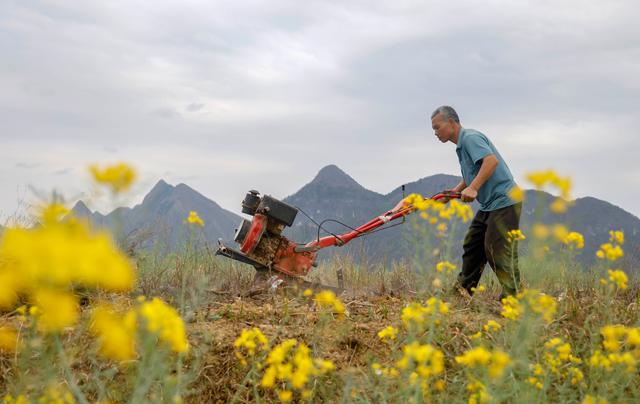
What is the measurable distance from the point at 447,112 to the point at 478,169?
0.65 m

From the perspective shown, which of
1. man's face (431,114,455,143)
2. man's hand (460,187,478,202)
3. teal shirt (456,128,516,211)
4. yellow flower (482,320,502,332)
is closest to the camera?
yellow flower (482,320,502,332)

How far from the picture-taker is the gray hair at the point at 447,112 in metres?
6.25

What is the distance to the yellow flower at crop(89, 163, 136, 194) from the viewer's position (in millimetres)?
1835

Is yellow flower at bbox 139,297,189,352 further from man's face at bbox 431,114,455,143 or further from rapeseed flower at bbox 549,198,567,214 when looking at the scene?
man's face at bbox 431,114,455,143

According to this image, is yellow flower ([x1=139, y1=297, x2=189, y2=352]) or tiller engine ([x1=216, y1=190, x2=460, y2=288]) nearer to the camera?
yellow flower ([x1=139, y1=297, x2=189, y2=352])

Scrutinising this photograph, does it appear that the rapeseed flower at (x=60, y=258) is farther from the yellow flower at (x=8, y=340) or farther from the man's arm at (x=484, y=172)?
the man's arm at (x=484, y=172)

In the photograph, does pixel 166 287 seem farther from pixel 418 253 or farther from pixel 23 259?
pixel 23 259

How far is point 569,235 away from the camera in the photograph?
131 inches

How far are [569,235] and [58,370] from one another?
2828 millimetres

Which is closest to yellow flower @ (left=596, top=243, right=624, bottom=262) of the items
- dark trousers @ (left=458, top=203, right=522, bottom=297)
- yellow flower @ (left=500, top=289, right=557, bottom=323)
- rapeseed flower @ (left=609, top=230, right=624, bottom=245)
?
rapeseed flower @ (left=609, top=230, right=624, bottom=245)

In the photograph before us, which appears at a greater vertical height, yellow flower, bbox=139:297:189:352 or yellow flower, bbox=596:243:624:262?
yellow flower, bbox=596:243:624:262

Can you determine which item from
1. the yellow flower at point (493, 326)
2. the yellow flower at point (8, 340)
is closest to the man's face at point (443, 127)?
the yellow flower at point (493, 326)

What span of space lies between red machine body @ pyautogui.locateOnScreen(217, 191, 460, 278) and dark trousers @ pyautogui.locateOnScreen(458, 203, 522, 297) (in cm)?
80

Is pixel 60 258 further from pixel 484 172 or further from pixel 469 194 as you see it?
pixel 484 172
